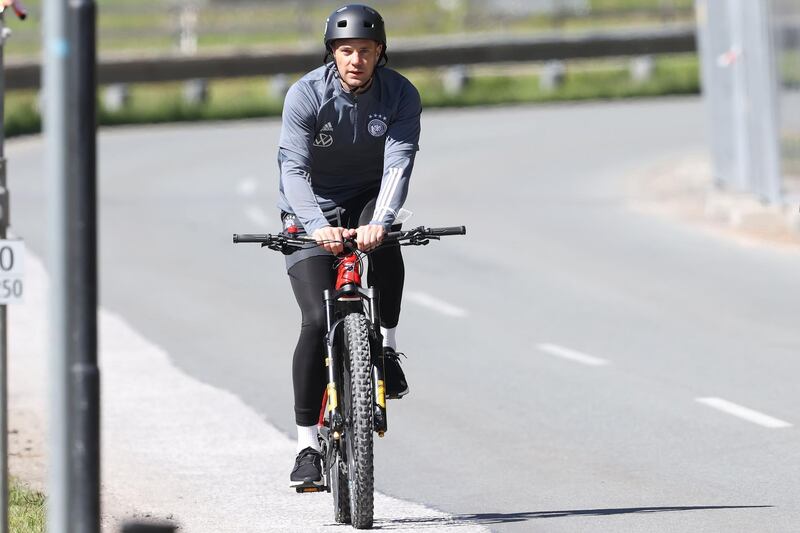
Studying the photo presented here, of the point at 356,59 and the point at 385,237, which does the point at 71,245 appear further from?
the point at 356,59

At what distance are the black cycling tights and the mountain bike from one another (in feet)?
0.21

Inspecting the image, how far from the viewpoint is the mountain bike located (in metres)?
7.01

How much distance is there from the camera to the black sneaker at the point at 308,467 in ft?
24.5

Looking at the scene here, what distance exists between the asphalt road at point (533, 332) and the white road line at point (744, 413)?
26 mm

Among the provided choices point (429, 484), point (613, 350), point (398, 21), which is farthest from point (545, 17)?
point (429, 484)

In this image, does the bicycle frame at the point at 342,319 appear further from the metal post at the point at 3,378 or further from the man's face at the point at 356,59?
the metal post at the point at 3,378

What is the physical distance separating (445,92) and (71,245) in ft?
113

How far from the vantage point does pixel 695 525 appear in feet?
24.0

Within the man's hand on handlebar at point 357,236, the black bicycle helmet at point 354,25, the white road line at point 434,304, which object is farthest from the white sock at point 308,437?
the white road line at point 434,304

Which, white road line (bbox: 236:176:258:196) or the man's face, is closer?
the man's face

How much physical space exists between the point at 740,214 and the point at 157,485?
40.0 ft

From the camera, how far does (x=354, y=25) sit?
23.7 ft

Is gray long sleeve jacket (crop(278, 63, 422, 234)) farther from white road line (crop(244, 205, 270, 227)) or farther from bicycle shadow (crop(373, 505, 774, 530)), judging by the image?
white road line (crop(244, 205, 270, 227))

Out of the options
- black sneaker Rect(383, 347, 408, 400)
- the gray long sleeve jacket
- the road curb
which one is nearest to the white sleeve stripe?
the gray long sleeve jacket
